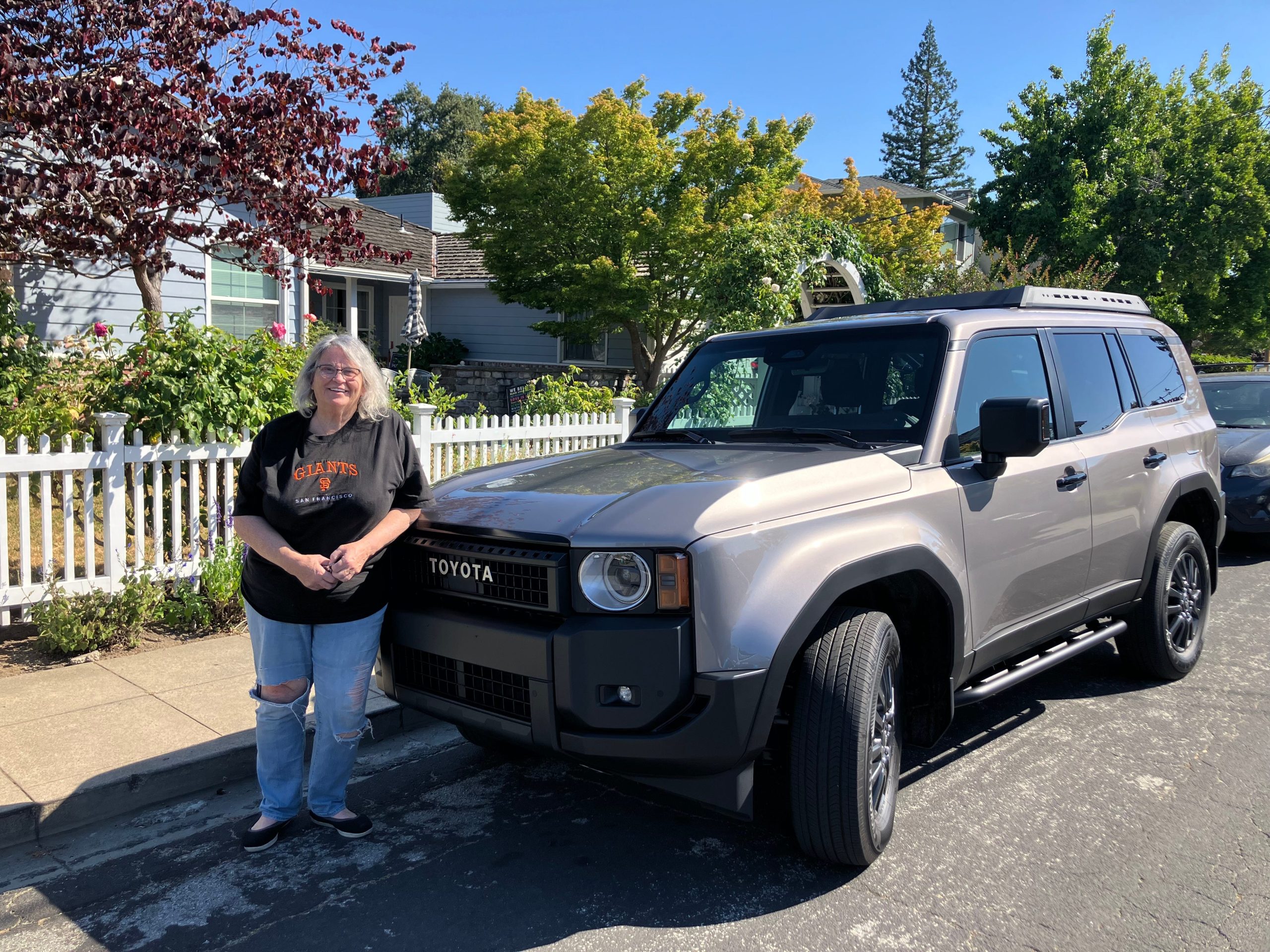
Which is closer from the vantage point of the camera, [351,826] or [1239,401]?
[351,826]

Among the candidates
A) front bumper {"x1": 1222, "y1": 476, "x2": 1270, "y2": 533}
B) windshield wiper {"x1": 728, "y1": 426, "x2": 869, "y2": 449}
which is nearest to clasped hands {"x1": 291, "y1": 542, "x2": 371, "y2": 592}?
windshield wiper {"x1": 728, "y1": 426, "x2": 869, "y2": 449}

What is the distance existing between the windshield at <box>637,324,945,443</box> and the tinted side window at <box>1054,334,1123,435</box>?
3.27 feet

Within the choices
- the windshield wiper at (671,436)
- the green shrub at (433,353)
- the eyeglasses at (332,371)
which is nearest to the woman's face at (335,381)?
the eyeglasses at (332,371)

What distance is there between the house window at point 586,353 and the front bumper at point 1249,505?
15.4 meters

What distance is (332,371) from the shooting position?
3.60 metres

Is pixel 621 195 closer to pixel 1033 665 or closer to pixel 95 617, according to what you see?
pixel 95 617

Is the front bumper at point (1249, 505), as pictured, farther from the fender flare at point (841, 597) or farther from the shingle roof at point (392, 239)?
the shingle roof at point (392, 239)

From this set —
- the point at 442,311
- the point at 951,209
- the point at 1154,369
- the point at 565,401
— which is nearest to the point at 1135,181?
the point at 951,209

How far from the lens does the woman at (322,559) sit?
3500 millimetres

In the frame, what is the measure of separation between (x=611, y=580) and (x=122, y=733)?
2.94 m

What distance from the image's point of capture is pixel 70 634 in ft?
18.9

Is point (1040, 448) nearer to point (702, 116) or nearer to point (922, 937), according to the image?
point (922, 937)

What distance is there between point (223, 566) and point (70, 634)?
1.01 metres

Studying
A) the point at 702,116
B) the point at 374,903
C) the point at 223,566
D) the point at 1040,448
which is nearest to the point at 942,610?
the point at 1040,448
